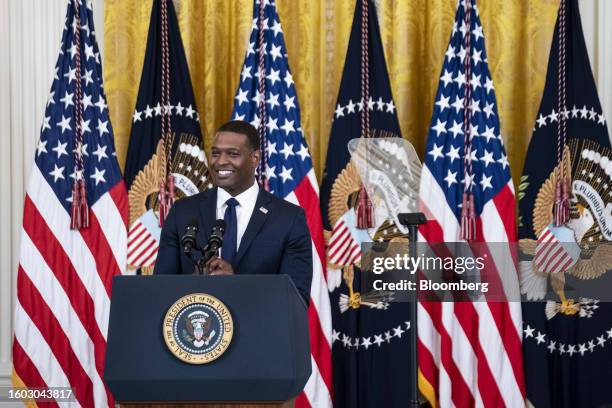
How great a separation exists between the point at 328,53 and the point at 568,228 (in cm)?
195

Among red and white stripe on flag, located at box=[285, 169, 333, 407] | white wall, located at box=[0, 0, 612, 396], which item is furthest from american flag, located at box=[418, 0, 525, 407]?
white wall, located at box=[0, 0, 612, 396]

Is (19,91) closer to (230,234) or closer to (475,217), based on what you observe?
(230,234)

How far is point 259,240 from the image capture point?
3.50 m

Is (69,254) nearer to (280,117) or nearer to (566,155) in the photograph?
(280,117)

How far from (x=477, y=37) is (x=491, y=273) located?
147cm

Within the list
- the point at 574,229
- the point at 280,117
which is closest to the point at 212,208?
the point at 280,117

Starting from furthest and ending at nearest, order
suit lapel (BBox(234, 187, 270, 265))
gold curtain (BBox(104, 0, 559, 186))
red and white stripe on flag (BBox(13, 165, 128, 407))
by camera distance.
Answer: gold curtain (BBox(104, 0, 559, 186)), red and white stripe on flag (BBox(13, 165, 128, 407)), suit lapel (BBox(234, 187, 270, 265))

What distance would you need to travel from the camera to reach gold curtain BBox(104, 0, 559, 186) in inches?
228

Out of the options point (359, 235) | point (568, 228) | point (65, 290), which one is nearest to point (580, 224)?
point (568, 228)

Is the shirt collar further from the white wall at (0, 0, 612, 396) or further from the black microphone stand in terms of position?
the white wall at (0, 0, 612, 396)

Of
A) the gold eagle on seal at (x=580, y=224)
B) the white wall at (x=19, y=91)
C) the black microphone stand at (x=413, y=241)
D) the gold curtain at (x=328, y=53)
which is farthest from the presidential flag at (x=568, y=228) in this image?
the black microphone stand at (x=413, y=241)

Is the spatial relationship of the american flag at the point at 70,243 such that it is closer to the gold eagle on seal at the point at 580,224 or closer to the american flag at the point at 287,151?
the american flag at the point at 287,151

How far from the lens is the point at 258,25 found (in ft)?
18.1

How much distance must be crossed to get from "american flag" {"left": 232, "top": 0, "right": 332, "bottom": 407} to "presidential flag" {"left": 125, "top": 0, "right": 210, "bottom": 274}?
345 millimetres
